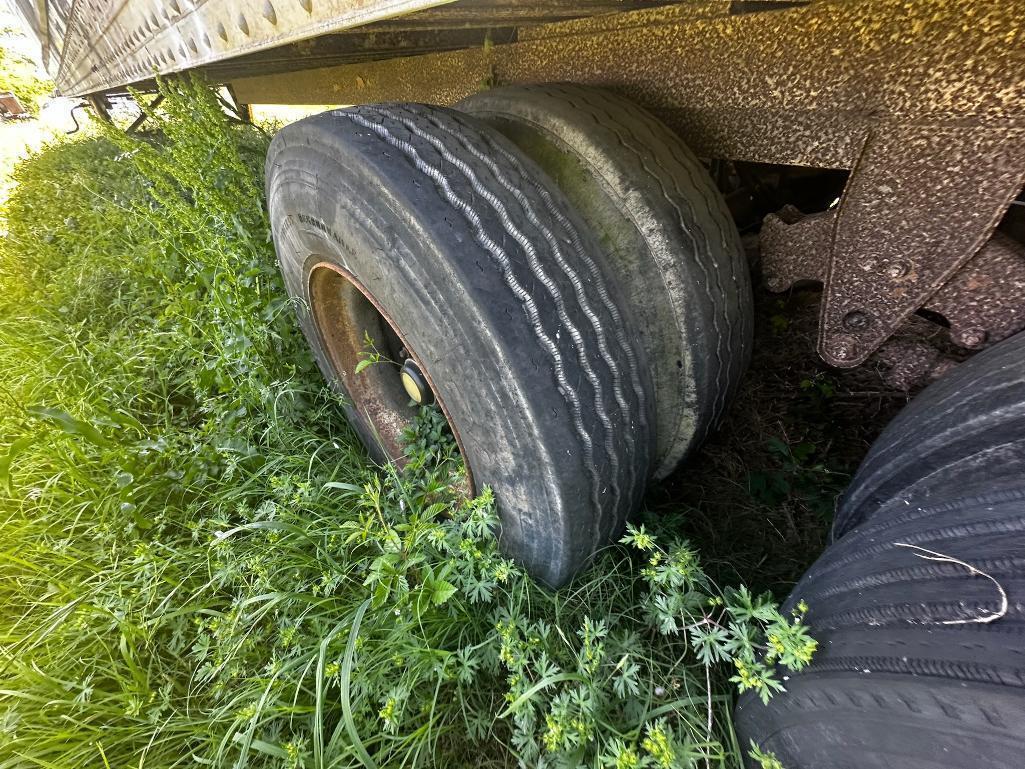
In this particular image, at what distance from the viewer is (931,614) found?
75cm

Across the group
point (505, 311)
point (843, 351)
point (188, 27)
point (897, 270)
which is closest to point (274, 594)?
point (505, 311)

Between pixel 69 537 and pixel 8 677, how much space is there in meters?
0.49

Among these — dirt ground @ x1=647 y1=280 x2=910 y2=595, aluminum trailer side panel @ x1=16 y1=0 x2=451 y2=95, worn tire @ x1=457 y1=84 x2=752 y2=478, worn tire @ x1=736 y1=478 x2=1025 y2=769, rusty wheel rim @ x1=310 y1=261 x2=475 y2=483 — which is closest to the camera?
worn tire @ x1=736 y1=478 x2=1025 y2=769

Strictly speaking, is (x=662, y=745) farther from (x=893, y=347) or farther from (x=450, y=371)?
(x=893, y=347)

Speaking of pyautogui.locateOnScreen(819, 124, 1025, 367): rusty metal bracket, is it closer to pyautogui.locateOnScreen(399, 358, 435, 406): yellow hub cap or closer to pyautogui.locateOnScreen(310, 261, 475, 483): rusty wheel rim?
pyautogui.locateOnScreen(399, 358, 435, 406): yellow hub cap

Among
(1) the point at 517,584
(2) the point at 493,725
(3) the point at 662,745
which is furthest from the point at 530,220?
(2) the point at 493,725

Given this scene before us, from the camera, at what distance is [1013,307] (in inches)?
38.6

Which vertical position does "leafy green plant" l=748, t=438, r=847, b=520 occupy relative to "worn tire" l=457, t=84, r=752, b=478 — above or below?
below

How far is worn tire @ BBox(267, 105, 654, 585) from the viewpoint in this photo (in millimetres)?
1066

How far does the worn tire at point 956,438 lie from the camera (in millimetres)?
872

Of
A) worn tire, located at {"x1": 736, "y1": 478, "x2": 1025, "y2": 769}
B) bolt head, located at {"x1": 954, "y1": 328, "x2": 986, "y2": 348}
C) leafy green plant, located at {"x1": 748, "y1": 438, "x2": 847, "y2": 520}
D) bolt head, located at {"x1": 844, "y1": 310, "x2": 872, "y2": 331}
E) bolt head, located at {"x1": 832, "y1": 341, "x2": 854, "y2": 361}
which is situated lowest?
leafy green plant, located at {"x1": 748, "y1": 438, "x2": 847, "y2": 520}

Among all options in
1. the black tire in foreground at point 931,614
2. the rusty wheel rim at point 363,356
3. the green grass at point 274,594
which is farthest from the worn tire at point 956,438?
the rusty wheel rim at point 363,356

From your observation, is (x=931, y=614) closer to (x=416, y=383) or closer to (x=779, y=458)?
(x=779, y=458)

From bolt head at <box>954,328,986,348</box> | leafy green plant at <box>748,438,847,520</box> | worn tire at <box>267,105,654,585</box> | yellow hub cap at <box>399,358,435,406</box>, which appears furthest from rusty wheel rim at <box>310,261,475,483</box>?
bolt head at <box>954,328,986,348</box>
